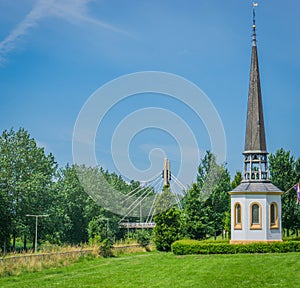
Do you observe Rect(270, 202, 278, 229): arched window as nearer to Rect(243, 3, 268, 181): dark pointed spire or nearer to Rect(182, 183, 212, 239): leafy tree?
Rect(243, 3, 268, 181): dark pointed spire

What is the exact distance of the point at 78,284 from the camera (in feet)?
52.3

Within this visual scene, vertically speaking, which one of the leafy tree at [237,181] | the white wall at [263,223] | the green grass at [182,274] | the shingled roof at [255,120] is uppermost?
the shingled roof at [255,120]

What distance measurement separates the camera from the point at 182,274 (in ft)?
56.3

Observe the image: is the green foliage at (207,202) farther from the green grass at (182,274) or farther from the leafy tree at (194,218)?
the green grass at (182,274)

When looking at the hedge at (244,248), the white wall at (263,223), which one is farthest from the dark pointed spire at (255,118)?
the hedge at (244,248)

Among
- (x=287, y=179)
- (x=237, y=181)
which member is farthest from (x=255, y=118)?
(x=287, y=179)

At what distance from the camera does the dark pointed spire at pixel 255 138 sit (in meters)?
27.9

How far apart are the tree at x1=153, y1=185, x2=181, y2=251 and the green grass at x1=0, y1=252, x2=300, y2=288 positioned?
35.8ft

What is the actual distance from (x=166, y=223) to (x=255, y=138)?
8867mm

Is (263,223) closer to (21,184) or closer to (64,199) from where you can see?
(21,184)

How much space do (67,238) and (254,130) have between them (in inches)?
904

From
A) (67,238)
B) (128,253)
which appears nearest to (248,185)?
(128,253)

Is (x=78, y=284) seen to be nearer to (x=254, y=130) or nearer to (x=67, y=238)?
(x=254, y=130)

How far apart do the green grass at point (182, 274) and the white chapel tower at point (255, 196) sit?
5052 mm
